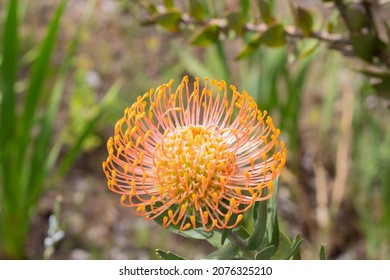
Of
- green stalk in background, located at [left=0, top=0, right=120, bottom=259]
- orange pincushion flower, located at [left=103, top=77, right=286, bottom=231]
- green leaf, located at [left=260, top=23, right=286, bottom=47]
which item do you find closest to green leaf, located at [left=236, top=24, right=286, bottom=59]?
green leaf, located at [left=260, top=23, right=286, bottom=47]

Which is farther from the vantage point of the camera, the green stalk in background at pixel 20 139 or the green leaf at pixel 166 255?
the green stalk in background at pixel 20 139

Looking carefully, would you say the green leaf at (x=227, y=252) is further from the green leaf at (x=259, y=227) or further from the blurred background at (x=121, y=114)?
the blurred background at (x=121, y=114)

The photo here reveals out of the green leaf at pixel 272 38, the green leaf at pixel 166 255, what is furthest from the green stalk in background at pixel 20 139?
the green leaf at pixel 166 255

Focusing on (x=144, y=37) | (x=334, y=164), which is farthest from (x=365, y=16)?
(x=144, y=37)

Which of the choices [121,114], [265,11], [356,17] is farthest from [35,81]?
[356,17]
